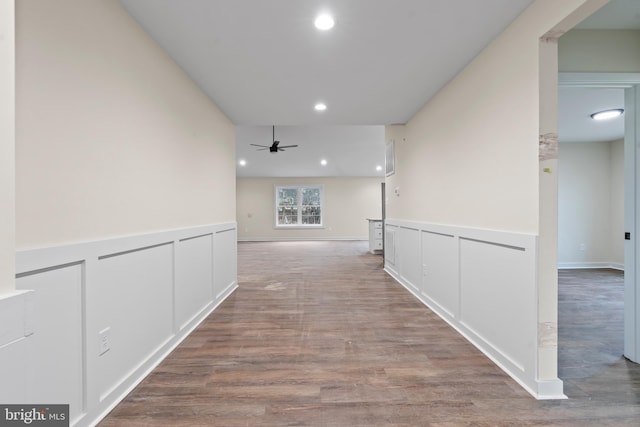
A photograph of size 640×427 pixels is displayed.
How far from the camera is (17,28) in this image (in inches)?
42.3

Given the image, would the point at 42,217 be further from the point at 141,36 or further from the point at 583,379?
the point at 583,379

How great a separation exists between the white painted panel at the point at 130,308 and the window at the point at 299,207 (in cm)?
839

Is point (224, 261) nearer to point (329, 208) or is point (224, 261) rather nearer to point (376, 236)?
point (376, 236)

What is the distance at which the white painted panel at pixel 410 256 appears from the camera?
11.5 ft

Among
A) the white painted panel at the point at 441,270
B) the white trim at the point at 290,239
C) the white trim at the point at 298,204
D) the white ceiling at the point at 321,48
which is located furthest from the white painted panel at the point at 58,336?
the white trim at the point at 298,204

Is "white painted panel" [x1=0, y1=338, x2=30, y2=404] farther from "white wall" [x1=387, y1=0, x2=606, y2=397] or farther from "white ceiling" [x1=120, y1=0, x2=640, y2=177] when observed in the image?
"white wall" [x1=387, y1=0, x2=606, y2=397]

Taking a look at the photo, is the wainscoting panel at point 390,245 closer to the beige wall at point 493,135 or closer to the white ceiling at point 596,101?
the beige wall at point 493,135

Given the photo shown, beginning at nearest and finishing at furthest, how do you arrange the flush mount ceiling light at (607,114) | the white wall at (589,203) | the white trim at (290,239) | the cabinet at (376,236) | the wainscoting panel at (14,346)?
the wainscoting panel at (14,346) < the flush mount ceiling light at (607,114) < the white wall at (589,203) < the cabinet at (376,236) < the white trim at (290,239)

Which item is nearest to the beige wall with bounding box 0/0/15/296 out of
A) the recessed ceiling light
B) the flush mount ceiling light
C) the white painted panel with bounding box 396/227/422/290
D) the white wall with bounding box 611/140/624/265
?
the recessed ceiling light

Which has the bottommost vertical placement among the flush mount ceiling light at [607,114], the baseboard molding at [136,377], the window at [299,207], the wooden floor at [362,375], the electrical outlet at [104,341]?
the wooden floor at [362,375]

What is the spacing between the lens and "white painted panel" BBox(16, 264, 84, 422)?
115 cm

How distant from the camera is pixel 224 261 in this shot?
3443 millimetres

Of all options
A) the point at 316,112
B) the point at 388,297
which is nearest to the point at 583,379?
the point at 388,297

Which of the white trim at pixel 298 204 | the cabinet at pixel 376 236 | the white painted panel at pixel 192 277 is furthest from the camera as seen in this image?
the white trim at pixel 298 204
